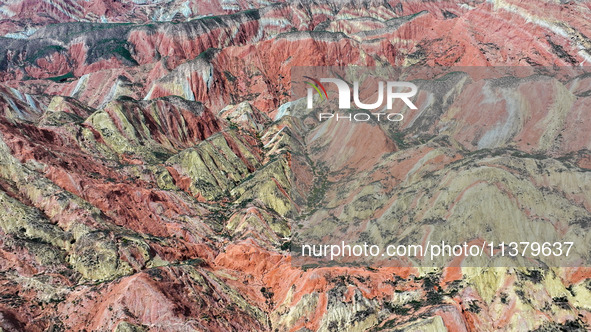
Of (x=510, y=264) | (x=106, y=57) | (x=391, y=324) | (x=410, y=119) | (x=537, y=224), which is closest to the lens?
(x=391, y=324)

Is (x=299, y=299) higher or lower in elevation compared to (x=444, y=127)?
higher

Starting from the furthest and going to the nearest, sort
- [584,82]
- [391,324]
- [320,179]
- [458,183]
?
[584,82] → [320,179] → [458,183] → [391,324]

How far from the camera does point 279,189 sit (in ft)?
252

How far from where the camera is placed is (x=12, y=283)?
156 feet

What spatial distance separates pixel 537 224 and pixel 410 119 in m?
50.3

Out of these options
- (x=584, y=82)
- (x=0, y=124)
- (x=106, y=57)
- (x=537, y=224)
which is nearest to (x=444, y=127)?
(x=584, y=82)

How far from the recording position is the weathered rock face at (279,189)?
48062 millimetres

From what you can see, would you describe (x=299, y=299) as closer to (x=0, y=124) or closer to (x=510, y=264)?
(x=510, y=264)

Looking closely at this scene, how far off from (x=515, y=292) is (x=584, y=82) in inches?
2400

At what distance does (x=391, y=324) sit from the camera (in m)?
46.7

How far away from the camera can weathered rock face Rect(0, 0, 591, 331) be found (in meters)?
48.1

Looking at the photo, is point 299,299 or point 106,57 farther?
point 106,57

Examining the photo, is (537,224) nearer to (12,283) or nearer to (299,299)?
(299,299)

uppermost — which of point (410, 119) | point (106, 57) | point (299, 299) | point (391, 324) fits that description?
point (391, 324)
